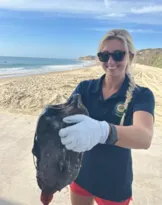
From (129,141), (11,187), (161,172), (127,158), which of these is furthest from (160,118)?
(129,141)

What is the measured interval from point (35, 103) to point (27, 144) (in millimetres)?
3456

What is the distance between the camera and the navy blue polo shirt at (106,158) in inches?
70.6

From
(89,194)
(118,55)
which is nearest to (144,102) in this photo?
(118,55)

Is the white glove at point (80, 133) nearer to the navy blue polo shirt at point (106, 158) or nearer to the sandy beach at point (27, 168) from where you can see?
the navy blue polo shirt at point (106, 158)

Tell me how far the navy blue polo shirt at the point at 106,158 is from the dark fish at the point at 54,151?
0.45m

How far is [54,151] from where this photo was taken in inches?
53.0

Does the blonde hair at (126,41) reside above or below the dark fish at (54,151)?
above

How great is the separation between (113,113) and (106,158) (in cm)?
34

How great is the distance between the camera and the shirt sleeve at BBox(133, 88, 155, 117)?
63.7 inches

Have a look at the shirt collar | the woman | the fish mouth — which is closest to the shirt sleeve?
the woman

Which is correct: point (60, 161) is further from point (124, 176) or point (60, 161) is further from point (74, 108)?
point (124, 176)

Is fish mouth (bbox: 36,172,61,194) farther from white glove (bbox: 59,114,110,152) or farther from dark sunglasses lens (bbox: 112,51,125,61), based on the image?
dark sunglasses lens (bbox: 112,51,125,61)

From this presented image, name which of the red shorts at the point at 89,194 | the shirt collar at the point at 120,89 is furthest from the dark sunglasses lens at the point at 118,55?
the red shorts at the point at 89,194

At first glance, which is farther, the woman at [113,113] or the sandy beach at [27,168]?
the sandy beach at [27,168]
